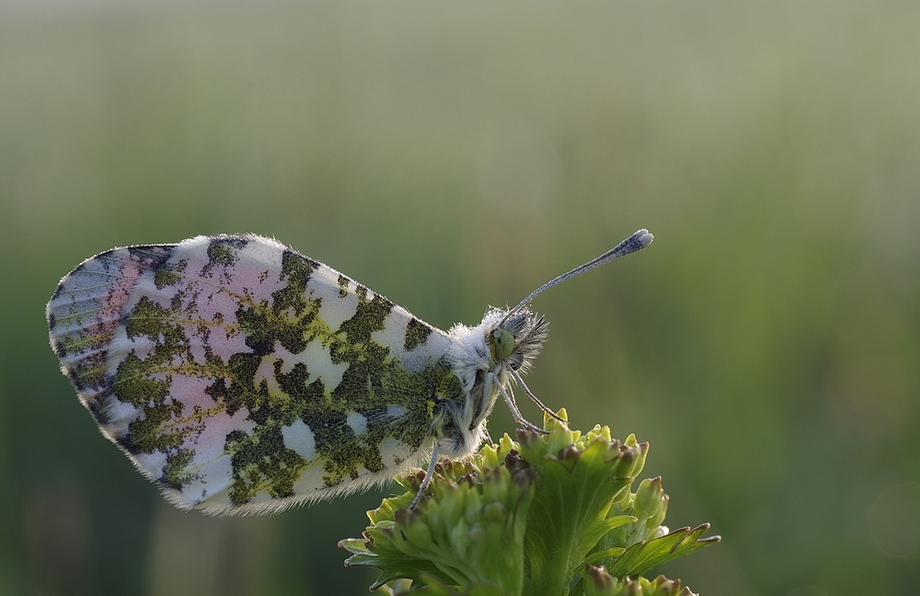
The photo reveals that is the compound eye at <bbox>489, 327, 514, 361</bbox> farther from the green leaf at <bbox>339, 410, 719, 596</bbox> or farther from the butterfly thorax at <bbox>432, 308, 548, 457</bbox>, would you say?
the green leaf at <bbox>339, 410, 719, 596</bbox>

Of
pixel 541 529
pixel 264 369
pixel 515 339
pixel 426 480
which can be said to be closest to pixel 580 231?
pixel 515 339

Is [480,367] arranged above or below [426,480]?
above

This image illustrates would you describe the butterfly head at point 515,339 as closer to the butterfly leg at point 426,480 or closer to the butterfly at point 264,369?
the butterfly at point 264,369

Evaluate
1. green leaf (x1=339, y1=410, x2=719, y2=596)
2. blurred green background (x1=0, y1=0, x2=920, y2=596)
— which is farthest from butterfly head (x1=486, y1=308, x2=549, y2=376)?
blurred green background (x1=0, y1=0, x2=920, y2=596)

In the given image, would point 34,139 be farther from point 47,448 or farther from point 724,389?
point 724,389

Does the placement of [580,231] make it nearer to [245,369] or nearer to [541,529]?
[245,369]

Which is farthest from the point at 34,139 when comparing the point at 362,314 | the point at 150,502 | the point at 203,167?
the point at 362,314

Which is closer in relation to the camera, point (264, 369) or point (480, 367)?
point (480, 367)

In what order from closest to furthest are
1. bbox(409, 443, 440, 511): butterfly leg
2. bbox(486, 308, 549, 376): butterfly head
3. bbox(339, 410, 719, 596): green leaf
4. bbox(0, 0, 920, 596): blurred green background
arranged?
bbox(339, 410, 719, 596): green leaf
bbox(409, 443, 440, 511): butterfly leg
bbox(486, 308, 549, 376): butterfly head
bbox(0, 0, 920, 596): blurred green background
